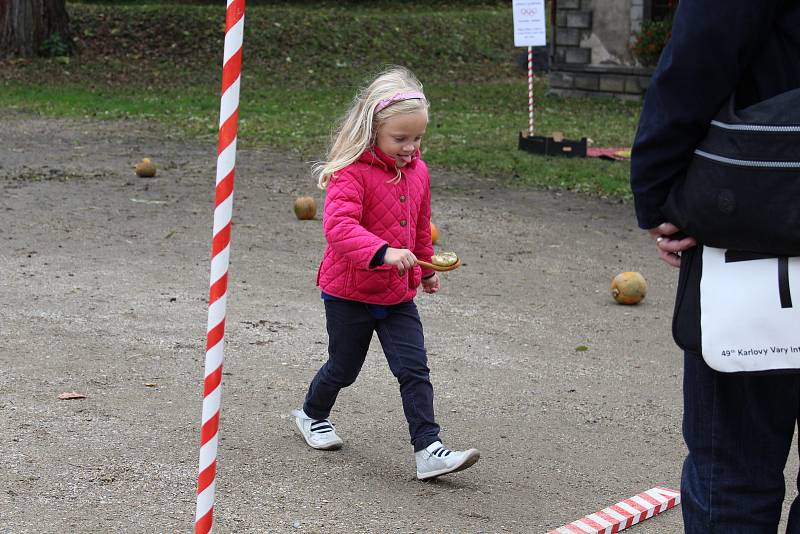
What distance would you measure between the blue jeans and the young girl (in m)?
1.53

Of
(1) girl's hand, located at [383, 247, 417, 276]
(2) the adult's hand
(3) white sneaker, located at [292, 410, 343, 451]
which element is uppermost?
(2) the adult's hand

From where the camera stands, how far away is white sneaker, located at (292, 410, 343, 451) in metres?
4.76

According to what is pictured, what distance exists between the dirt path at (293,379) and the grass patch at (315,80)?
424cm

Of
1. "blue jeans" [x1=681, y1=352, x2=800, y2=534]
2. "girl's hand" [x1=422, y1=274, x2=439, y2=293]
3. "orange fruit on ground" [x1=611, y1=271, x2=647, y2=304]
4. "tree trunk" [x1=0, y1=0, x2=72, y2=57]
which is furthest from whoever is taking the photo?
"tree trunk" [x1=0, y1=0, x2=72, y2=57]

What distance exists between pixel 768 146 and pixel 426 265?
192 centimetres

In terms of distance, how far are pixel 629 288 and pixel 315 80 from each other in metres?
19.5

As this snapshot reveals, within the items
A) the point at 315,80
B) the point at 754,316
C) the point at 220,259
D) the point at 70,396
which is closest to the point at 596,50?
the point at 315,80

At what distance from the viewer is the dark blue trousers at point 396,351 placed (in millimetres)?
4445

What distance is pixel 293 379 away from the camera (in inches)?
223

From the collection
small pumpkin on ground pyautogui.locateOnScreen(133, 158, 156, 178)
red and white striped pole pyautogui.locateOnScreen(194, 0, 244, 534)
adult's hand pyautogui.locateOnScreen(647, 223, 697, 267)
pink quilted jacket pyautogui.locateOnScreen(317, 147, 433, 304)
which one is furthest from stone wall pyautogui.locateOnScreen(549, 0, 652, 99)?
adult's hand pyautogui.locateOnScreen(647, 223, 697, 267)

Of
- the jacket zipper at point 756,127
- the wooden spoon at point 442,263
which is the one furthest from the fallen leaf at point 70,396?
→ the jacket zipper at point 756,127

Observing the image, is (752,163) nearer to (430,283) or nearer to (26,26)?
(430,283)

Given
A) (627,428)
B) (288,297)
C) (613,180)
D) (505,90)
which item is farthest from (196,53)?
(627,428)

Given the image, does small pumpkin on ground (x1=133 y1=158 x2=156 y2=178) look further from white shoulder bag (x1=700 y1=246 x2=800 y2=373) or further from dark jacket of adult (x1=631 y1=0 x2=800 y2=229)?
white shoulder bag (x1=700 y1=246 x2=800 y2=373)
